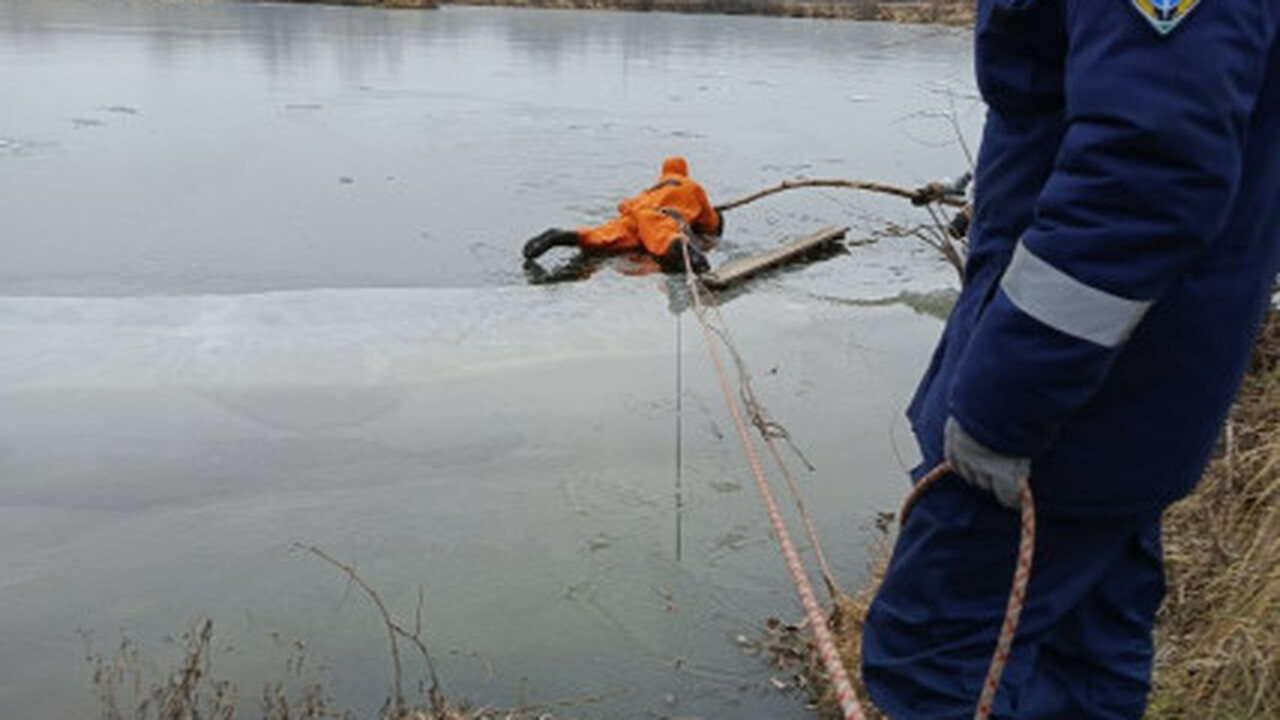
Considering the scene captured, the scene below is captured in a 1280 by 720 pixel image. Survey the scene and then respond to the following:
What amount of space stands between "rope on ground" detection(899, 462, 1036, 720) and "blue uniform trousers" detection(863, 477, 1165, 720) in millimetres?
16

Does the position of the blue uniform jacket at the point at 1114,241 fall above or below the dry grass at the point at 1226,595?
above

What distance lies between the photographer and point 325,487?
375 cm

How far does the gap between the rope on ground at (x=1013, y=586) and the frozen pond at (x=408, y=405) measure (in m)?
1.08

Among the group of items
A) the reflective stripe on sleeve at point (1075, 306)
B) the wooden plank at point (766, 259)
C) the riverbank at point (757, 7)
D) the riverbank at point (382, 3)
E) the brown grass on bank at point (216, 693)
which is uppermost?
the riverbank at point (757, 7)

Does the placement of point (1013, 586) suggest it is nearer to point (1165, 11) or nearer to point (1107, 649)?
point (1107, 649)

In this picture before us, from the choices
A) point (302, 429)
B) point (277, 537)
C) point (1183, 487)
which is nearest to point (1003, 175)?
point (1183, 487)

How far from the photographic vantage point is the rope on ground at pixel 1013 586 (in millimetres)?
1571

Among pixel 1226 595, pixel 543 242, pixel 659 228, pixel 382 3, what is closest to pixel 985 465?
pixel 1226 595

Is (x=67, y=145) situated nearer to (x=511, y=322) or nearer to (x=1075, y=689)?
(x=511, y=322)

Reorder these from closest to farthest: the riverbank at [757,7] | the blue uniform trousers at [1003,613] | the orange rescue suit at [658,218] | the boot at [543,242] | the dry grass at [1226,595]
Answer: the blue uniform trousers at [1003,613]
the dry grass at [1226,595]
the boot at [543,242]
the orange rescue suit at [658,218]
the riverbank at [757,7]

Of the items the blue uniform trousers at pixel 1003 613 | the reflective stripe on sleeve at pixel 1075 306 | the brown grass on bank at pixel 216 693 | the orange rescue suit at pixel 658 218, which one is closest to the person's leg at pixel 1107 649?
the blue uniform trousers at pixel 1003 613

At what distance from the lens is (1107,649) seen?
1.77m

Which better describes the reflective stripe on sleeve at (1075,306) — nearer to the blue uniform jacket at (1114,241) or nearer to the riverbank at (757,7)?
the blue uniform jacket at (1114,241)

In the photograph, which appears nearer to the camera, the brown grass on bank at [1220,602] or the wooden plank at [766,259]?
the brown grass on bank at [1220,602]
